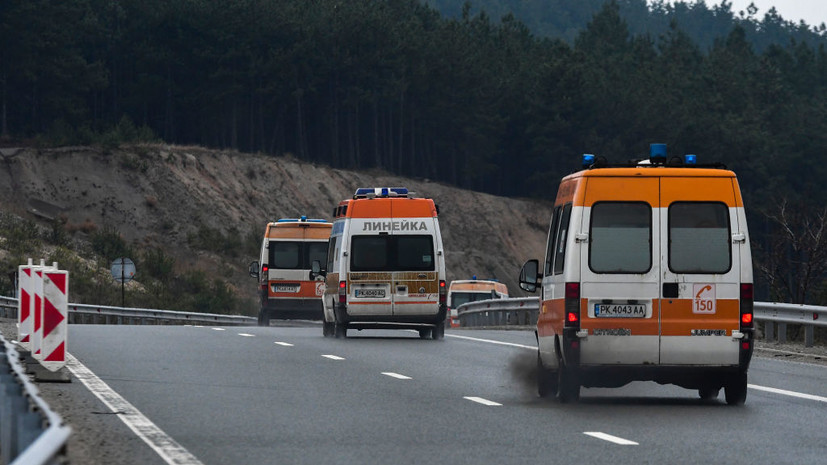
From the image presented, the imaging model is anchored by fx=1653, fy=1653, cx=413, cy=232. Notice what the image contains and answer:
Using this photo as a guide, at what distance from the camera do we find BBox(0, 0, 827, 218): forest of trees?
92.0 meters

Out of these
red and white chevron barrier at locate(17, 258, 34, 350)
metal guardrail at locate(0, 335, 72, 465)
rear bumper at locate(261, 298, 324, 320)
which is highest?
red and white chevron barrier at locate(17, 258, 34, 350)

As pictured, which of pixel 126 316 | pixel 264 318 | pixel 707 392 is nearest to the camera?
pixel 707 392

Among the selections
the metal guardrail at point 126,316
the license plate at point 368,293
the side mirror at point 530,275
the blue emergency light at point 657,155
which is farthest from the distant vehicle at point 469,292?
the blue emergency light at point 657,155

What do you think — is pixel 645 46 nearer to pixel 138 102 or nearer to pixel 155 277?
pixel 138 102

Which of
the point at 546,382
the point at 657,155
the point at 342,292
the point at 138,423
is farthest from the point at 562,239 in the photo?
the point at 342,292

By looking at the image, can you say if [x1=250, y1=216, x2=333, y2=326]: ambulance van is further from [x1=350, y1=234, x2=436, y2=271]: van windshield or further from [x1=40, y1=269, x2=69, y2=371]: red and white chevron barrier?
[x1=40, y1=269, x2=69, y2=371]: red and white chevron barrier

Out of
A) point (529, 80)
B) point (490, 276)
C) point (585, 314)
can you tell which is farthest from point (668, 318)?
point (529, 80)

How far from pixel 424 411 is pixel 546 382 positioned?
6.94 feet

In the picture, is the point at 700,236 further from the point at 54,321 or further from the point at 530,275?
the point at 54,321

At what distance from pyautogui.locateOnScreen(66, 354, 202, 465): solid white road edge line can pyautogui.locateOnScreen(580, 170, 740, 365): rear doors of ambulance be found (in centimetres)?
396

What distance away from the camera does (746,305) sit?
14.5 metres

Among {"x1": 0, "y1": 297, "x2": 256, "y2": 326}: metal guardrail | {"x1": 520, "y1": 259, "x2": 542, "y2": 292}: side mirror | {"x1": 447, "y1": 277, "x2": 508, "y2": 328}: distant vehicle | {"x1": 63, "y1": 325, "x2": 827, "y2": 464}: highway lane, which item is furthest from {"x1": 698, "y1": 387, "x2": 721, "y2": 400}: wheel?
{"x1": 447, "y1": 277, "x2": 508, "y2": 328}: distant vehicle

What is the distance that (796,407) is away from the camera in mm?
14555

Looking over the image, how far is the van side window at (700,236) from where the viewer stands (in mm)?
14523
